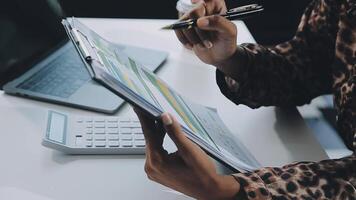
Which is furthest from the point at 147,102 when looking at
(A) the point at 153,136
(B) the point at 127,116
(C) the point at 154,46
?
(C) the point at 154,46

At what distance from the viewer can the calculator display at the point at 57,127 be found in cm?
79

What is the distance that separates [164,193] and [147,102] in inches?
8.1

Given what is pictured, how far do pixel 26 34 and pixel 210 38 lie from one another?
1.30ft

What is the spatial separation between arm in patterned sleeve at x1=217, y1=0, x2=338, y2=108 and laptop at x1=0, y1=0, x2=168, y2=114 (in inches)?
9.0

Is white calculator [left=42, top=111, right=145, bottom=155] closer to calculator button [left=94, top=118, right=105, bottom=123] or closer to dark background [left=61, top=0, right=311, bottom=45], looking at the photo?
calculator button [left=94, top=118, right=105, bottom=123]

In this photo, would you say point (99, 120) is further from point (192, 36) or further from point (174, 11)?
point (174, 11)

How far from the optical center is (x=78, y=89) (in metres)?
0.98

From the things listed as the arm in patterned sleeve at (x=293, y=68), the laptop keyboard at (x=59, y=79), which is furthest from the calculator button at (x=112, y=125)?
the arm in patterned sleeve at (x=293, y=68)

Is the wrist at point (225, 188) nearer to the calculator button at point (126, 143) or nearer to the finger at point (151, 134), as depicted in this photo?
the finger at point (151, 134)

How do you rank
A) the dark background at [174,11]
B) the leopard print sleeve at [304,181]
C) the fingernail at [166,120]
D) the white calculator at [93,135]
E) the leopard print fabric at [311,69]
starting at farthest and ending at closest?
1. the dark background at [174,11]
2. the leopard print fabric at [311,69]
3. the white calculator at [93,135]
4. the leopard print sleeve at [304,181]
5. the fingernail at [166,120]

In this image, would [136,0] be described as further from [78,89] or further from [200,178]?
[200,178]

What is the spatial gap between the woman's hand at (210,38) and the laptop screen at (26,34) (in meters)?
0.33

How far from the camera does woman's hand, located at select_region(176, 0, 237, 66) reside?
2.92 ft

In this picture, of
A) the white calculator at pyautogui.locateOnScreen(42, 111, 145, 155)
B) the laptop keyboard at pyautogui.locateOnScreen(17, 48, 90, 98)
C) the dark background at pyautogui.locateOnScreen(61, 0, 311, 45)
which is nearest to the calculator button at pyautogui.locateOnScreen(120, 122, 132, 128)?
the white calculator at pyautogui.locateOnScreen(42, 111, 145, 155)
